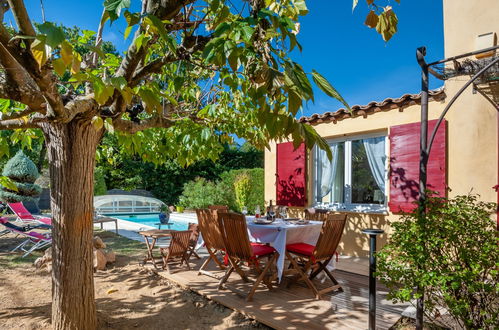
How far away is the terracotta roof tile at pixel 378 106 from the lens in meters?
5.57

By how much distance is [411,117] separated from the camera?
19.5ft

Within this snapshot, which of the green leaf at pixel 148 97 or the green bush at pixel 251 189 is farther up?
the green leaf at pixel 148 97

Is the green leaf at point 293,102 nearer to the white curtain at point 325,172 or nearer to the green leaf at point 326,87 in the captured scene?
the green leaf at point 326,87

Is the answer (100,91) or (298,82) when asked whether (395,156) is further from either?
(100,91)

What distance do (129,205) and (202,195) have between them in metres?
5.11

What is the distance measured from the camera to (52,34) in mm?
1064

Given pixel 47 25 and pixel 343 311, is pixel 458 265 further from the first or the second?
pixel 47 25

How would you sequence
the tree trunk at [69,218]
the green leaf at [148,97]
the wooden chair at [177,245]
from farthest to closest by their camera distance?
the wooden chair at [177,245] → the tree trunk at [69,218] → the green leaf at [148,97]

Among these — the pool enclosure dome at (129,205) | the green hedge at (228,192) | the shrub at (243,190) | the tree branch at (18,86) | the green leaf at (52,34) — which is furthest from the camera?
the pool enclosure dome at (129,205)

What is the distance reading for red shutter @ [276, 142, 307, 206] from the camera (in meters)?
7.53

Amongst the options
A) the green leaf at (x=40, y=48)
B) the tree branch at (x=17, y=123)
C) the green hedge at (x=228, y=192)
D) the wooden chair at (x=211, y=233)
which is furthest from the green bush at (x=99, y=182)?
the green leaf at (x=40, y=48)

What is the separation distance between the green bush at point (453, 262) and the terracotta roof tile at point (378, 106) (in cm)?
304

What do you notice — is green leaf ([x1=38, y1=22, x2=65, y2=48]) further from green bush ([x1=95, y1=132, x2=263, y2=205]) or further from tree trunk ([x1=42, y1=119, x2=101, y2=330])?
green bush ([x1=95, y1=132, x2=263, y2=205])

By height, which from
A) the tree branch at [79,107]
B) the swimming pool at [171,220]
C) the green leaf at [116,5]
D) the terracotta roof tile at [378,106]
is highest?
the terracotta roof tile at [378,106]
